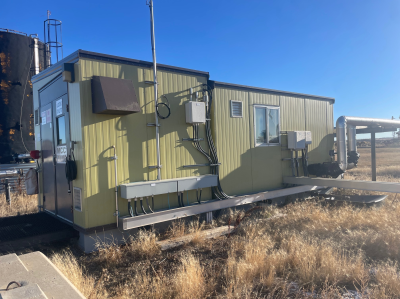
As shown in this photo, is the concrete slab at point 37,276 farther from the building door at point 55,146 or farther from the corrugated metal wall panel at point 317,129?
the corrugated metal wall panel at point 317,129

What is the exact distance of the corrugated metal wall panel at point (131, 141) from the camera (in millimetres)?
5164

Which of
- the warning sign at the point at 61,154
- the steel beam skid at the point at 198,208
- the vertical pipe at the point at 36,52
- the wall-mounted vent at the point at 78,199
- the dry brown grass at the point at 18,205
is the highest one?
the vertical pipe at the point at 36,52

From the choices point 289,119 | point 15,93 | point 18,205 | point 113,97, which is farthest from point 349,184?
point 15,93

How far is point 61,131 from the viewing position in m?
5.96

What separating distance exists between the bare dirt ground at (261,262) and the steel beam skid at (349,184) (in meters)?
0.56

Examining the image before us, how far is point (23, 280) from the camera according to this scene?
8.59ft

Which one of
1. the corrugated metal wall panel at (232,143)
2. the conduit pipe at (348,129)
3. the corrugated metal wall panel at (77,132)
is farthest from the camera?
the conduit pipe at (348,129)

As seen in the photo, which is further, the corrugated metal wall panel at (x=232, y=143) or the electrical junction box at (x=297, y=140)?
the electrical junction box at (x=297, y=140)

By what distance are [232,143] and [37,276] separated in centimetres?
512

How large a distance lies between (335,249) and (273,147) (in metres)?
3.64

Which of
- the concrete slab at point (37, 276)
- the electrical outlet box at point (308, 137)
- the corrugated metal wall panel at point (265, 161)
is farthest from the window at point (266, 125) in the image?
the concrete slab at point (37, 276)

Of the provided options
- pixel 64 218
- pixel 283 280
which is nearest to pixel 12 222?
pixel 64 218

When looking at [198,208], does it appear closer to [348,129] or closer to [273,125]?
[273,125]

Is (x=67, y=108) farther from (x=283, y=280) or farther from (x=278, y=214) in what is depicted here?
(x=278, y=214)
